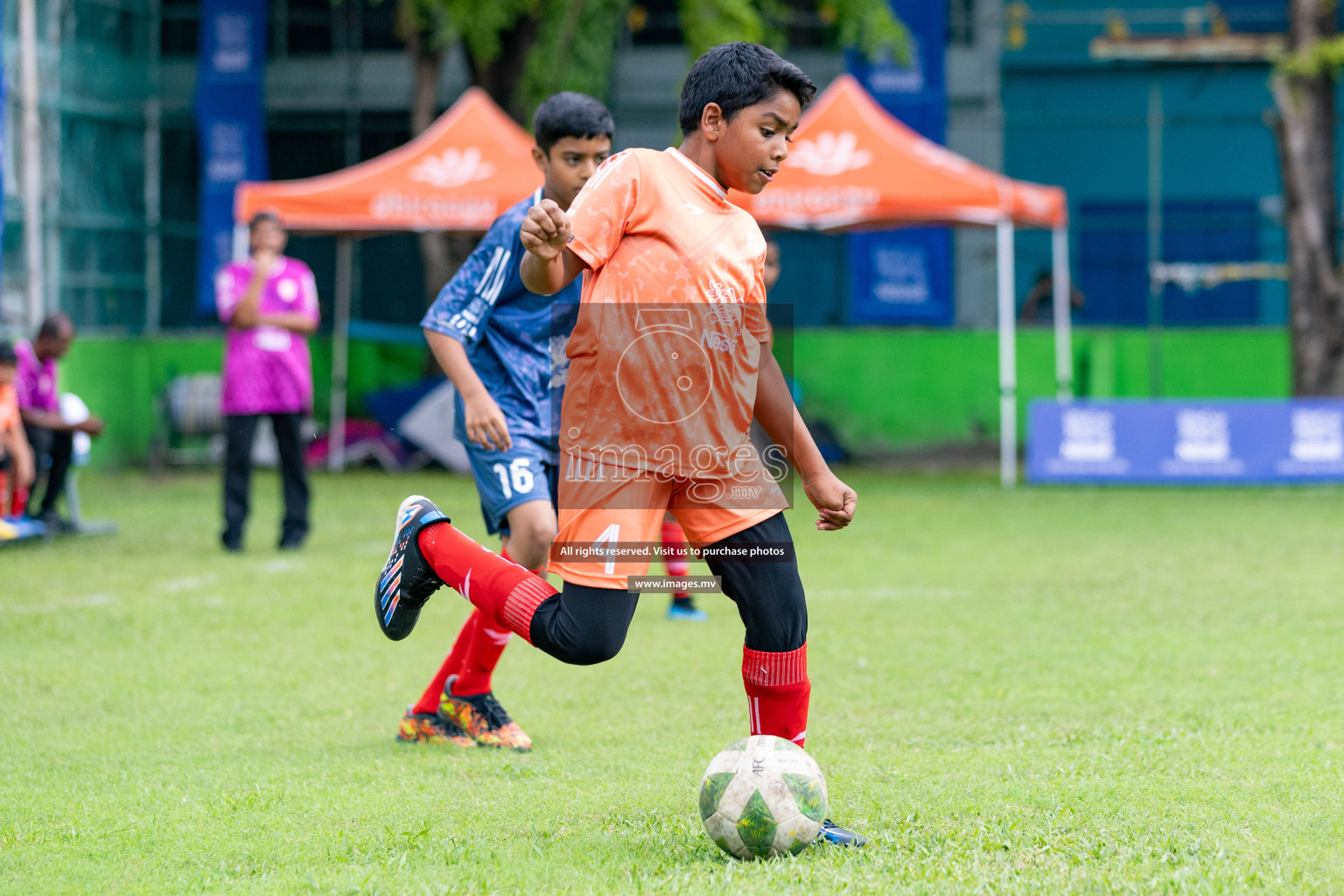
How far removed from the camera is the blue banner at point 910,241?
1695 centimetres

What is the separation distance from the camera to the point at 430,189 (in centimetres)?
1333

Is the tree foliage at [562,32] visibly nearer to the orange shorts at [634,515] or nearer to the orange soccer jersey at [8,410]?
the orange soccer jersey at [8,410]

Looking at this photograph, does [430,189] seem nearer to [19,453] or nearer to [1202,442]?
[19,453]

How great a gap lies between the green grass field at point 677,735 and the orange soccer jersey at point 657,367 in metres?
0.74

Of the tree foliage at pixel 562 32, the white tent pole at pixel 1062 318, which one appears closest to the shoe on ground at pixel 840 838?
the white tent pole at pixel 1062 318

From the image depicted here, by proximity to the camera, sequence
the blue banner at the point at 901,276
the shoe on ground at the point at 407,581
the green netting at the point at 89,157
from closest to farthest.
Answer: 1. the shoe on ground at the point at 407,581
2. the green netting at the point at 89,157
3. the blue banner at the point at 901,276

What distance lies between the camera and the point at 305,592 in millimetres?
7660

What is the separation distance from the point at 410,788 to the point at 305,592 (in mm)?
3896

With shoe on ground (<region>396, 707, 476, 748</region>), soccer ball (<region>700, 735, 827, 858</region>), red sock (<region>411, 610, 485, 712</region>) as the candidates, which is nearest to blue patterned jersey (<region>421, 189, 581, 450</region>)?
red sock (<region>411, 610, 485, 712</region>)

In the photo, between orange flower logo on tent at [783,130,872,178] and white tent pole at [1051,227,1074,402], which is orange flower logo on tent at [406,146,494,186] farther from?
white tent pole at [1051,227,1074,402]

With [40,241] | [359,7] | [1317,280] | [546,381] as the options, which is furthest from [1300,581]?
[359,7]

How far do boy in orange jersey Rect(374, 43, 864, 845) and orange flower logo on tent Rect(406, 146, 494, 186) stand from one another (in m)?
10.2

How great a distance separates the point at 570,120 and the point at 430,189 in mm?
9149

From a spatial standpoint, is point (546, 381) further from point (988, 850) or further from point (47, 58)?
point (47, 58)
